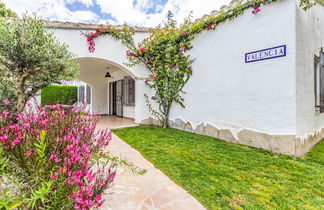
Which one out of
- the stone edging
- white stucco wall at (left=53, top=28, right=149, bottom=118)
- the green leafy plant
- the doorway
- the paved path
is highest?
white stucco wall at (left=53, top=28, right=149, bottom=118)

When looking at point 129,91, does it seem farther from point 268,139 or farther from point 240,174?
point 240,174

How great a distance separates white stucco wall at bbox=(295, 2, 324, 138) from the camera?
389 centimetres

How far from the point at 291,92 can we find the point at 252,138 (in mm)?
1370

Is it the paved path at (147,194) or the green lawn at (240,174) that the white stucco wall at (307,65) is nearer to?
the green lawn at (240,174)

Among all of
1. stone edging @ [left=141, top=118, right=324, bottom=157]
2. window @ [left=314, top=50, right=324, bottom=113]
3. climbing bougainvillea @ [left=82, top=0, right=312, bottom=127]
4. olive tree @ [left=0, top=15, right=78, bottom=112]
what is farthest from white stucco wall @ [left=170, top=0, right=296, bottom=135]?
olive tree @ [left=0, top=15, right=78, bottom=112]

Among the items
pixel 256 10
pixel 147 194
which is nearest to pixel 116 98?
pixel 256 10

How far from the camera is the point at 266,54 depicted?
4148 millimetres

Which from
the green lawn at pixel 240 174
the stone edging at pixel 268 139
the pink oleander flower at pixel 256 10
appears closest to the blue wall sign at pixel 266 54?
the pink oleander flower at pixel 256 10

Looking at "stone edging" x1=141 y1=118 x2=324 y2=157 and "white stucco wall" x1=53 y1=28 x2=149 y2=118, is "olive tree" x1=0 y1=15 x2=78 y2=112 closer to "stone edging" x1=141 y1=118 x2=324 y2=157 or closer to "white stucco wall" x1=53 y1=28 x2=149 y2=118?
"white stucco wall" x1=53 y1=28 x2=149 y2=118

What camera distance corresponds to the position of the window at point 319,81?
488 centimetres

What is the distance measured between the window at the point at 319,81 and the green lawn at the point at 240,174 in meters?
1.27

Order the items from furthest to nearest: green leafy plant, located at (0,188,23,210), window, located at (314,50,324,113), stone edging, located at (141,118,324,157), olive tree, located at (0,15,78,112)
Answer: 1. window, located at (314,50,324,113)
2. stone edging, located at (141,118,324,157)
3. olive tree, located at (0,15,78,112)
4. green leafy plant, located at (0,188,23,210)

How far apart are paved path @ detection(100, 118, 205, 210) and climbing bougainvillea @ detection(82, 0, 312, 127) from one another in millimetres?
4143

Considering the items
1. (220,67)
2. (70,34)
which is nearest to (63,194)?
(220,67)
